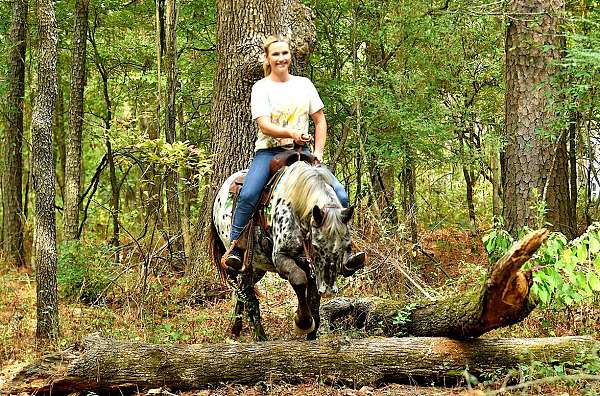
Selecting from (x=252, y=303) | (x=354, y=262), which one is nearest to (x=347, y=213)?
(x=354, y=262)

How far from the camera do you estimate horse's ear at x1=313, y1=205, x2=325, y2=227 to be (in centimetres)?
650

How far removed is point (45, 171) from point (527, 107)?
22.4ft

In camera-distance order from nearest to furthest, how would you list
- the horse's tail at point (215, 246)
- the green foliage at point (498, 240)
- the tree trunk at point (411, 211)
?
the green foliage at point (498, 240)
the horse's tail at point (215, 246)
the tree trunk at point (411, 211)

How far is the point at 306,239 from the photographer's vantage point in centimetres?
689

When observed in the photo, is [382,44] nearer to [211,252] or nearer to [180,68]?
[180,68]

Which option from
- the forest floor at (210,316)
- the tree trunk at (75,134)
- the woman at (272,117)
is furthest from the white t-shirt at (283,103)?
the tree trunk at (75,134)

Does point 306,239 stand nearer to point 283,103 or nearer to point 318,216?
Result: point 318,216

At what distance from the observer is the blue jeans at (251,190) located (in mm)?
7586

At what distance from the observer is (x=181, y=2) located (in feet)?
52.2

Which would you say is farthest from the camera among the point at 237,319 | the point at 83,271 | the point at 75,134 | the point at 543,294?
the point at 75,134

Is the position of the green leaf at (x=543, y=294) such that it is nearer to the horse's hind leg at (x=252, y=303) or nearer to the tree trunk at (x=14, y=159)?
the horse's hind leg at (x=252, y=303)

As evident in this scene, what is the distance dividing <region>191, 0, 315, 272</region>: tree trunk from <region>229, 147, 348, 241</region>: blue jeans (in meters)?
3.38

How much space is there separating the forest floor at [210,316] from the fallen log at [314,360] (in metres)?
0.12

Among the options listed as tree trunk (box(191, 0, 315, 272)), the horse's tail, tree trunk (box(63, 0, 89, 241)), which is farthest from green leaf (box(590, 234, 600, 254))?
tree trunk (box(63, 0, 89, 241))
